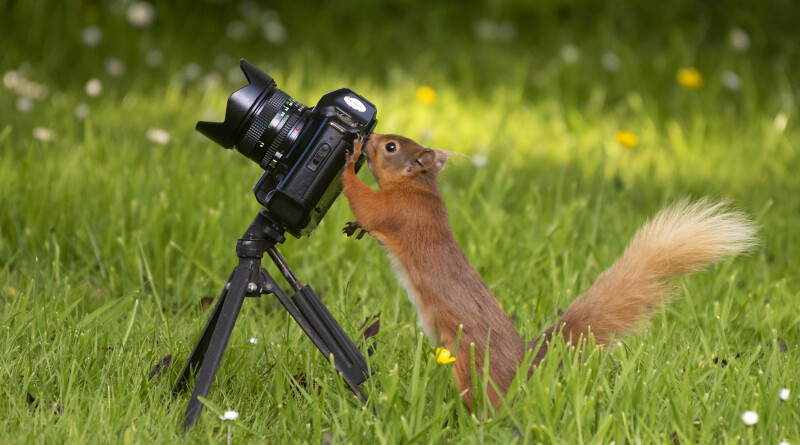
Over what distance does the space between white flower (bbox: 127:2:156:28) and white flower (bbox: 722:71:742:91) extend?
12.5 feet

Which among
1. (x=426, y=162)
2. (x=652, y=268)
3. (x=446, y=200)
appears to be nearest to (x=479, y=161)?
(x=446, y=200)

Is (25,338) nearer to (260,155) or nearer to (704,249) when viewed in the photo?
(260,155)

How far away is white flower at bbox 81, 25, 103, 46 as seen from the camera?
5809 mm

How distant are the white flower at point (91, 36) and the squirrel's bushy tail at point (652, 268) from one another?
4.37 meters

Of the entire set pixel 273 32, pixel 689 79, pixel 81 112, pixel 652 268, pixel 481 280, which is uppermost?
pixel 689 79

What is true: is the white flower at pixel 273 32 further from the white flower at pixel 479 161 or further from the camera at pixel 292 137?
the camera at pixel 292 137

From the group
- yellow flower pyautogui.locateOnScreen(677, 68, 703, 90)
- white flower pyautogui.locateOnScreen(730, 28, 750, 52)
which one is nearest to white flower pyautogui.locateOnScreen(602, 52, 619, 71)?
yellow flower pyautogui.locateOnScreen(677, 68, 703, 90)

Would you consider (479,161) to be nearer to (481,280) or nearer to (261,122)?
(481,280)

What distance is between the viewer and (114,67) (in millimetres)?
5684

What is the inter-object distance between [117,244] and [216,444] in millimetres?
1483

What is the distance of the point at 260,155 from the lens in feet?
7.48

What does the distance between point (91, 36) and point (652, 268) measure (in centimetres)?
453

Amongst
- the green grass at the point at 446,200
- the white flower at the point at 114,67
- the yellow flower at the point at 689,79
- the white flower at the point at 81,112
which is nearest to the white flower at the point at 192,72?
the green grass at the point at 446,200

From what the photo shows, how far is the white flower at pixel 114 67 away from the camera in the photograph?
5672mm
